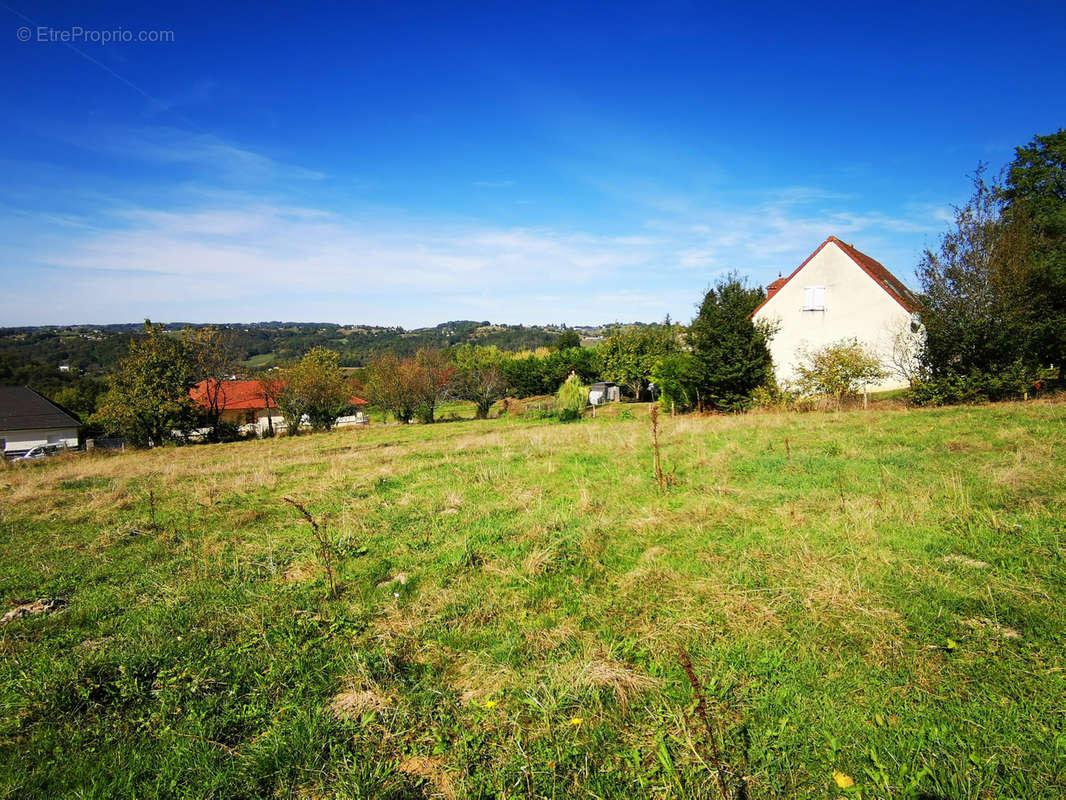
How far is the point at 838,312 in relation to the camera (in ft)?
75.7

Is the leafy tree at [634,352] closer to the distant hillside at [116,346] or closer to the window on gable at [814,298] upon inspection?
the window on gable at [814,298]

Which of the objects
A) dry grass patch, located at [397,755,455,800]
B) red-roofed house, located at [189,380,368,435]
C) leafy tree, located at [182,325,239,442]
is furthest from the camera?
red-roofed house, located at [189,380,368,435]

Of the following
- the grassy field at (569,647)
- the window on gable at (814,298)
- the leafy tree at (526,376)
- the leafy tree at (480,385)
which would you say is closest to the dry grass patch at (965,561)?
the grassy field at (569,647)

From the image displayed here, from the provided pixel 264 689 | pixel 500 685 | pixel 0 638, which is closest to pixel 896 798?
pixel 500 685

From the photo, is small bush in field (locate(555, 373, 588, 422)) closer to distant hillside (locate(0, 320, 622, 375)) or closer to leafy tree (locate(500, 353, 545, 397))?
leafy tree (locate(500, 353, 545, 397))

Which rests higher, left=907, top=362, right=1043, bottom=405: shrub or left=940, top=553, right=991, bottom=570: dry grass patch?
left=907, top=362, right=1043, bottom=405: shrub

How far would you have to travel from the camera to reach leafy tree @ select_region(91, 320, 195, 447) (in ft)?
90.2

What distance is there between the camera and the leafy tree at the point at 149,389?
2750cm

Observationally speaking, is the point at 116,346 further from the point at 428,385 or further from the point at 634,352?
the point at 634,352

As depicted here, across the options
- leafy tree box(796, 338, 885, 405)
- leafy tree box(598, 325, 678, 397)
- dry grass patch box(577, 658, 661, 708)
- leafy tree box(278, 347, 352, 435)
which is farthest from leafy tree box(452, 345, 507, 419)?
dry grass patch box(577, 658, 661, 708)

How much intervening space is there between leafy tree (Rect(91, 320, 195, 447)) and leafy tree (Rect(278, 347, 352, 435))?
5541 millimetres

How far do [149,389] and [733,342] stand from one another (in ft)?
105

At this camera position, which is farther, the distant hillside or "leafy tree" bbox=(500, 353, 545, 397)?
the distant hillside

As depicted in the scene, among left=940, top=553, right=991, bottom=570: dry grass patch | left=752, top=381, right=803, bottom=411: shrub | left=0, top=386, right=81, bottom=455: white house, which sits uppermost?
left=752, top=381, right=803, bottom=411: shrub
